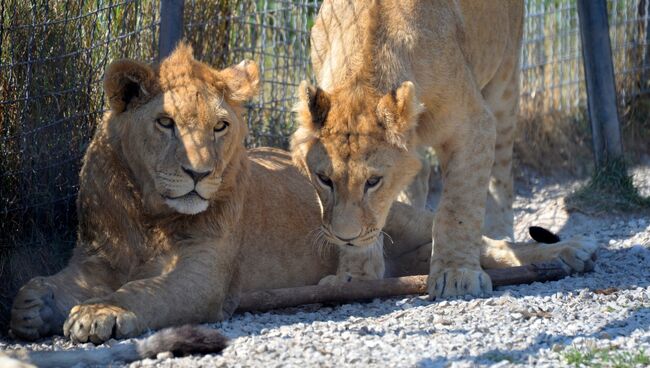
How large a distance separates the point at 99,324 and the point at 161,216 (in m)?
0.81

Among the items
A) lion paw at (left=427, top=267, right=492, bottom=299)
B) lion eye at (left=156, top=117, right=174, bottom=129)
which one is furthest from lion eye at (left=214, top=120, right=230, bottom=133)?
lion paw at (left=427, top=267, right=492, bottom=299)

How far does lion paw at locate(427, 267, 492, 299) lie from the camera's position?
589cm

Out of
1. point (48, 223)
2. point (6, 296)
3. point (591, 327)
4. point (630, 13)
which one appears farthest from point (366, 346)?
point (630, 13)

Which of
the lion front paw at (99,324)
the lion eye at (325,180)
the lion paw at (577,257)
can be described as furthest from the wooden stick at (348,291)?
the lion front paw at (99,324)

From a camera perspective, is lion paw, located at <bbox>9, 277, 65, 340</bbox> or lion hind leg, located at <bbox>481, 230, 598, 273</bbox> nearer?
lion paw, located at <bbox>9, 277, 65, 340</bbox>

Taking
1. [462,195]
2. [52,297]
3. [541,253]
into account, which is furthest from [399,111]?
[52,297]

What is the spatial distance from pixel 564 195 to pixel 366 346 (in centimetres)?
468

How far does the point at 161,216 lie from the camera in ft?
18.2

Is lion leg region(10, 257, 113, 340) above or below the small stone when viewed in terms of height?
above

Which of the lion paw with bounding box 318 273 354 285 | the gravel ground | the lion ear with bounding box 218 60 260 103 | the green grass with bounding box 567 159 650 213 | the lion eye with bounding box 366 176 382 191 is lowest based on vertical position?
the gravel ground

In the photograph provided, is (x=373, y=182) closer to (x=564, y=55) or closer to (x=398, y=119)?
(x=398, y=119)

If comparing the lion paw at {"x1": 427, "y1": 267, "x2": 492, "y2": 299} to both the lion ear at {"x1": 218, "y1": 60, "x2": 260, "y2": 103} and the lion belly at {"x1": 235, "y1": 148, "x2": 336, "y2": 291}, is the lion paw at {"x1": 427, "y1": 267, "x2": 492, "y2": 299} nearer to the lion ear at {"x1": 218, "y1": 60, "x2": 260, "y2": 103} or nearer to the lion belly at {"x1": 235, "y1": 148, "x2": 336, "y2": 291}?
the lion belly at {"x1": 235, "y1": 148, "x2": 336, "y2": 291}

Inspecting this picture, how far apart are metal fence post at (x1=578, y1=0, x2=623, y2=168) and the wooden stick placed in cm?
252

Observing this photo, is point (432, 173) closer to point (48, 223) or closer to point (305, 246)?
point (305, 246)
